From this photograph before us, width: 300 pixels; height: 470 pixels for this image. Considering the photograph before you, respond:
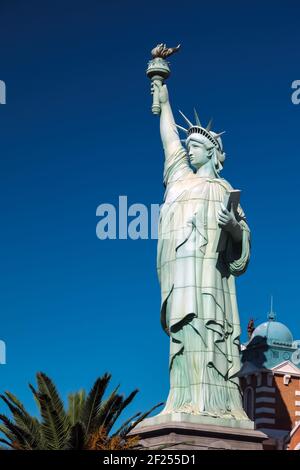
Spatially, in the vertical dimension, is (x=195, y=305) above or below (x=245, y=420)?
above

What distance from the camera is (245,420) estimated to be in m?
31.6

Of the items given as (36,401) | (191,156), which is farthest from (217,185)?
(36,401)

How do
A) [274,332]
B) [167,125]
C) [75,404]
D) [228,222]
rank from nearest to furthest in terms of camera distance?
[75,404] < [228,222] < [167,125] < [274,332]

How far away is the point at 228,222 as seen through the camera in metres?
32.0

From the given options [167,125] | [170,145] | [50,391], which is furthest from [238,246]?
[50,391]

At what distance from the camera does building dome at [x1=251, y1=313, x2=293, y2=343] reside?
145 feet

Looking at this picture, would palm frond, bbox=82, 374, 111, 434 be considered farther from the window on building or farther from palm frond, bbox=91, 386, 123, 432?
the window on building

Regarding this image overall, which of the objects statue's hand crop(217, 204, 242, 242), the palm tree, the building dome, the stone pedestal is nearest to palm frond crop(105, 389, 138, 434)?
the palm tree

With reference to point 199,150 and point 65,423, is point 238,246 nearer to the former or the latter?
point 199,150

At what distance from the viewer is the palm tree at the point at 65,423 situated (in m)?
24.6

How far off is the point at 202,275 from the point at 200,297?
2.38 feet
